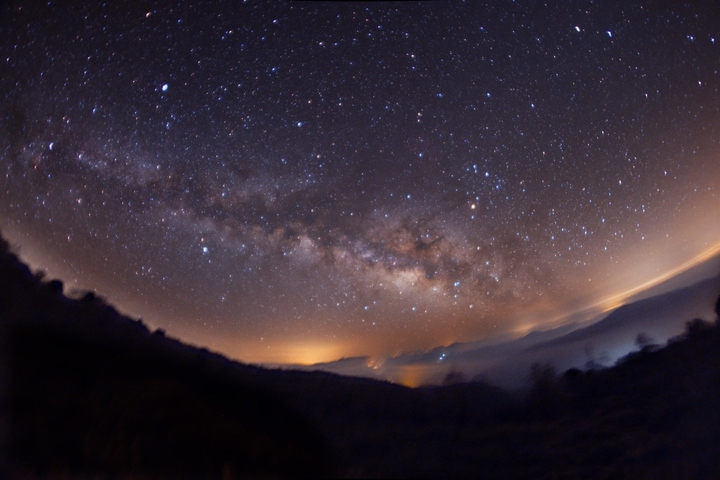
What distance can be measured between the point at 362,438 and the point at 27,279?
745 centimetres

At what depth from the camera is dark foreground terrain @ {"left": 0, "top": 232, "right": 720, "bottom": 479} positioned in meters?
5.10

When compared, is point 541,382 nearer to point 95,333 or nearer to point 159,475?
point 159,475

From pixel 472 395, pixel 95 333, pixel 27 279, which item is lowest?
pixel 472 395

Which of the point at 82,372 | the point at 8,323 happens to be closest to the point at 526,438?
the point at 82,372

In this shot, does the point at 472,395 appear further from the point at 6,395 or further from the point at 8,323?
the point at 8,323

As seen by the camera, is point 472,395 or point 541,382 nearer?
point 472,395

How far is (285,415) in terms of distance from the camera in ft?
23.5

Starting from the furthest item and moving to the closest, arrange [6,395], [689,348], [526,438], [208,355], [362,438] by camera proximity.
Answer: [689,348]
[208,355]
[526,438]
[362,438]
[6,395]

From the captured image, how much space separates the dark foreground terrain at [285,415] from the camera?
5.10 meters

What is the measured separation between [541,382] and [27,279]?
472 inches

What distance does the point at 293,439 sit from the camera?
6.23m

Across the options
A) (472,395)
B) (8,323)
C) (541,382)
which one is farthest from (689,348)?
(8,323)

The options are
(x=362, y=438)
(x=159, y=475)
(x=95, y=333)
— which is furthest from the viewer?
(x=95, y=333)

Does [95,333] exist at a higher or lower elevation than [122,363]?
higher
